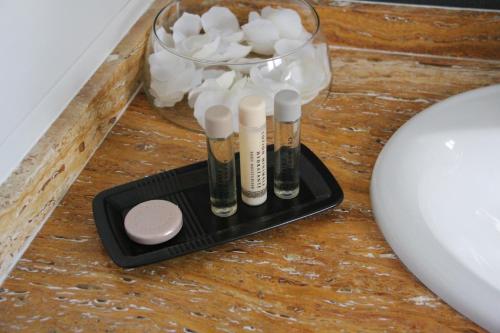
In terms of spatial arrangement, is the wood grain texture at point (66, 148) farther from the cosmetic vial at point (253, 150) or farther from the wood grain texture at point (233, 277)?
the cosmetic vial at point (253, 150)

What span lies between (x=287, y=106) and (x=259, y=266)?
19cm

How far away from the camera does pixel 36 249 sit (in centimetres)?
81

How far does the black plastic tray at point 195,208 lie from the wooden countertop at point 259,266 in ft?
0.06

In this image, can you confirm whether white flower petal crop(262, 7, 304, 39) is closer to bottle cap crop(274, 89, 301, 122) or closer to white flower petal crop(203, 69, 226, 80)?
white flower petal crop(203, 69, 226, 80)

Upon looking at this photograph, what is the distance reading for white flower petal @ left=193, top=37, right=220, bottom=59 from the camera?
38.2 inches

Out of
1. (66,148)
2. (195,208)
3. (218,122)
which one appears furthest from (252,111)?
(66,148)

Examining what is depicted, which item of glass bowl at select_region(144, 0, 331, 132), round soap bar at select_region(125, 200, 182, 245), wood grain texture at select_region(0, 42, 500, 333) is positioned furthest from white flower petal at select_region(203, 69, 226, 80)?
round soap bar at select_region(125, 200, 182, 245)

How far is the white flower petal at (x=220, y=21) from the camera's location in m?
1.04

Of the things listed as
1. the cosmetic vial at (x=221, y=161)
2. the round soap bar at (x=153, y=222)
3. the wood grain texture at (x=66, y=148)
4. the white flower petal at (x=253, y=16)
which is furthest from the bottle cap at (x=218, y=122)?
the white flower petal at (x=253, y=16)

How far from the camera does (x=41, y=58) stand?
85cm

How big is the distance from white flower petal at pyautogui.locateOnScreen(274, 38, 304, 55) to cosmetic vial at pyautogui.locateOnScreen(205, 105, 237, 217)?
0.25 m

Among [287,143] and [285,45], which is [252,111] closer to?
[287,143]

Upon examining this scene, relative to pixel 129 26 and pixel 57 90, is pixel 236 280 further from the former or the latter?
pixel 129 26

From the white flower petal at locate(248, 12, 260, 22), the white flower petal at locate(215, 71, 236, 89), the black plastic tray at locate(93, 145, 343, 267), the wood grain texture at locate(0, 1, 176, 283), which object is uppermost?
the white flower petal at locate(248, 12, 260, 22)
